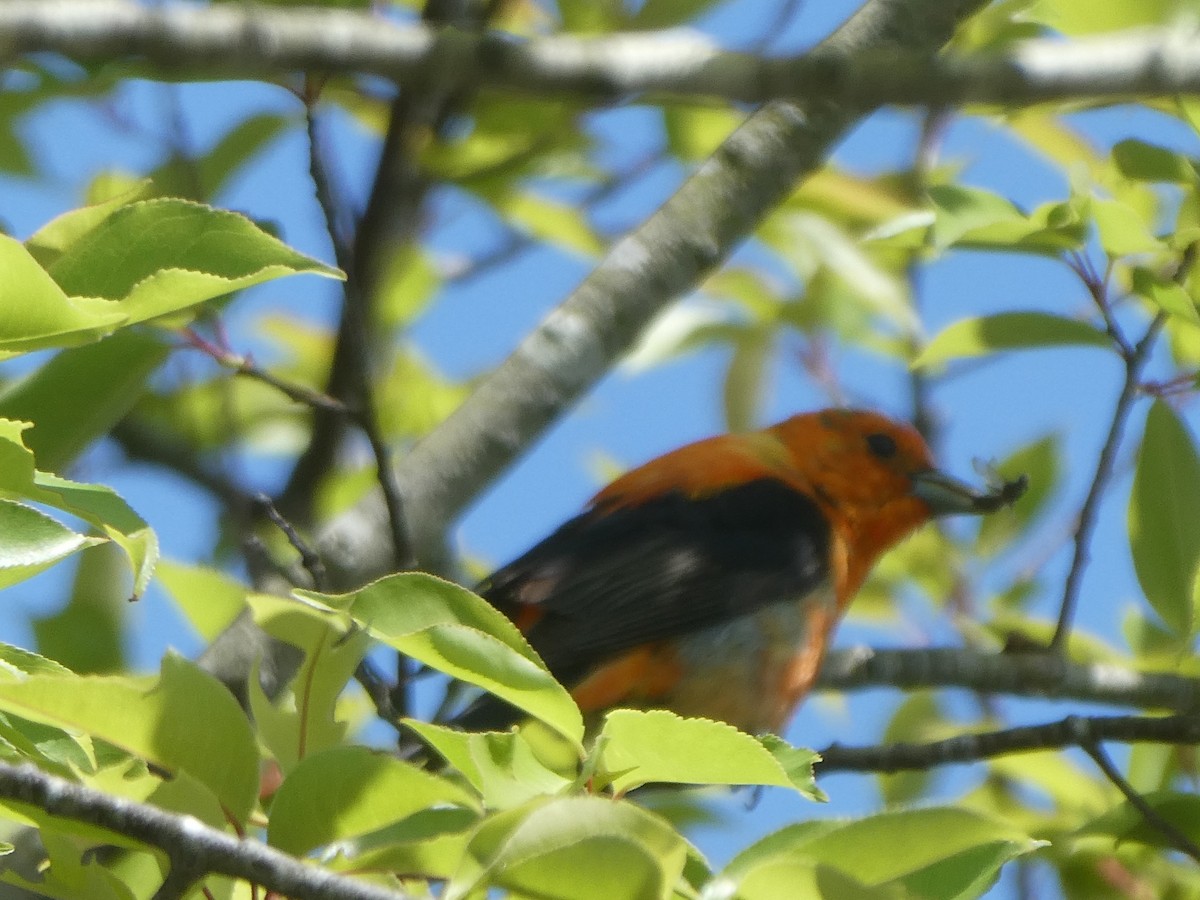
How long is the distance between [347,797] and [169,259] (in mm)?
788

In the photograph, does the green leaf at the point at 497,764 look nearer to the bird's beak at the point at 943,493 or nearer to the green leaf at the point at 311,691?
the green leaf at the point at 311,691

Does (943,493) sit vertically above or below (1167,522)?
below

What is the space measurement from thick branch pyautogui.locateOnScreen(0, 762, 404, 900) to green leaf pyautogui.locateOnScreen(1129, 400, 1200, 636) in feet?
6.34

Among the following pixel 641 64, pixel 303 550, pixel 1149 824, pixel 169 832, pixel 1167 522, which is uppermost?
pixel 641 64

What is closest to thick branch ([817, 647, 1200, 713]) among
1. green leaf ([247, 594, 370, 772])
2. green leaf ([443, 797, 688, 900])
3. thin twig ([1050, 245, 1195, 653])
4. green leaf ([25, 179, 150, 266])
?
thin twig ([1050, 245, 1195, 653])

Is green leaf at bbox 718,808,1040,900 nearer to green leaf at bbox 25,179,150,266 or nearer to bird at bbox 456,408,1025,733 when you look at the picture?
green leaf at bbox 25,179,150,266

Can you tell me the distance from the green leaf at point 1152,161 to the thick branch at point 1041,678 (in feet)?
3.66

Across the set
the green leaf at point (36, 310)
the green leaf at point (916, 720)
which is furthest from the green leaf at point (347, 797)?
the green leaf at point (916, 720)

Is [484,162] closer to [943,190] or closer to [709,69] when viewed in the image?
[943,190]

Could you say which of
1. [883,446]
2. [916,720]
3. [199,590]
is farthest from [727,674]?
[199,590]

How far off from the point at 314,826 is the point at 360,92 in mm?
2751

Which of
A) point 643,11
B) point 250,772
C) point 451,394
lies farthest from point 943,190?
point 451,394

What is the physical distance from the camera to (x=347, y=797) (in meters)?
1.94

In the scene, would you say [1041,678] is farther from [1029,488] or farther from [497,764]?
[497,764]
